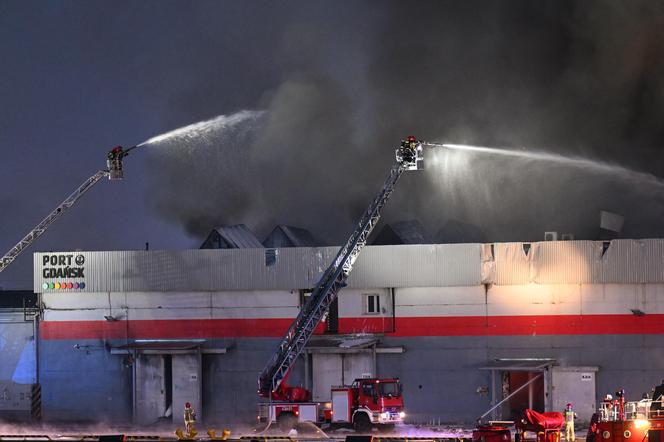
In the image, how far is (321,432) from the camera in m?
27.1

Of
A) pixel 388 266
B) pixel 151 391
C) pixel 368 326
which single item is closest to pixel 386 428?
pixel 368 326

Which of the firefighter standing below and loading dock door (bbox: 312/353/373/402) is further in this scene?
loading dock door (bbox: 312/353/373/402)

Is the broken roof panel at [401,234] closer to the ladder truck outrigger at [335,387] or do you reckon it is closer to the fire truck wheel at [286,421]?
the ladder truck outrigger at [335,387]

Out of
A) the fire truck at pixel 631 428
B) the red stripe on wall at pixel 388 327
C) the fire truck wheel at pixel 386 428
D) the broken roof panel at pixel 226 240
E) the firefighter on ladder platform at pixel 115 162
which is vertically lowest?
the fire truck wheel at pixel 386 428

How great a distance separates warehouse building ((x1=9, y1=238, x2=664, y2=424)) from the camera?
30547 mm

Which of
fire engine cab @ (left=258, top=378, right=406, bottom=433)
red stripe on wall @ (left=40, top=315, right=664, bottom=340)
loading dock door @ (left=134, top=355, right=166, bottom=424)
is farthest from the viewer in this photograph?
loading dock door @ (left=134, top=355, right=166, bottom=424)

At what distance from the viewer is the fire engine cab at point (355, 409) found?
2734 centimetres

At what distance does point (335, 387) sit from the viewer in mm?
27812

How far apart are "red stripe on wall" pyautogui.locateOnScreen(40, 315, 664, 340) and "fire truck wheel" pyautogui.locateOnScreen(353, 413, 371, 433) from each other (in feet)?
16.2

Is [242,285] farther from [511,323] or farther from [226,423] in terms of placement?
[511,323]

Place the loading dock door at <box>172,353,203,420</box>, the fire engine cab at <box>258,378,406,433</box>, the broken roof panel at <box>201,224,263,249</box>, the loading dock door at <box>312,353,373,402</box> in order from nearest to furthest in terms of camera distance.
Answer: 1. the fire engine cab at <box>258,378,406,433</box>
2. the loading dock door at <box>312,353,373,402</box>
3. the loading dock door at <box>172,353,203,420</box>
4. the broken roof panel at <box>201,224,263,249</box>

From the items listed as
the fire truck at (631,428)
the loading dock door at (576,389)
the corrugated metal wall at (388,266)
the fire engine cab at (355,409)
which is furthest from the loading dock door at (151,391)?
the fire truck at (631,428)

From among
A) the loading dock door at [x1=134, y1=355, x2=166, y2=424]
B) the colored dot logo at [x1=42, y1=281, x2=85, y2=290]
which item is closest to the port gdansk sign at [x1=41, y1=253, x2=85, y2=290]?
the colored dot logo at [x1=42, y1=281, x2=85, y2=290]

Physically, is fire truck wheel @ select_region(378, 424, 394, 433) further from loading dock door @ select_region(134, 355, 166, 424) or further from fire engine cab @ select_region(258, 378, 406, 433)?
loading dock door @ select_region(134, 355, 166, 424)
